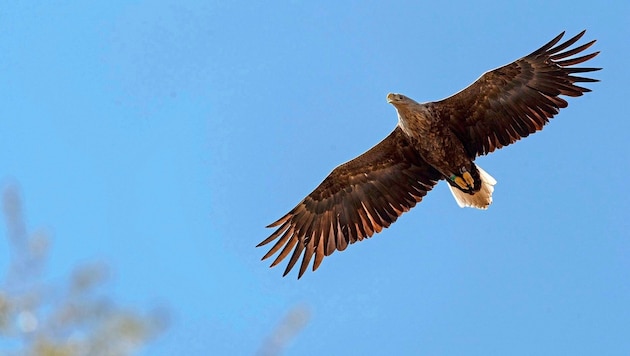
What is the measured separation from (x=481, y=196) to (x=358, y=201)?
6.27 feet

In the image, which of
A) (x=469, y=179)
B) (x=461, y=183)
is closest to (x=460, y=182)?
(x=461, y=183)

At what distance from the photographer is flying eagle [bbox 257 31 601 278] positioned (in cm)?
1265

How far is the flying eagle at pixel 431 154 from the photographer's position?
12.6 meters

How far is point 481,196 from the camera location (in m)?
13.2

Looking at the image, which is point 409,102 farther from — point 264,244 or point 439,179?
point 264,244

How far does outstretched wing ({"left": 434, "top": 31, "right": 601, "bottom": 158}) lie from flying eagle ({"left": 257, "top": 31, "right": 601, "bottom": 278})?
0.05 ft

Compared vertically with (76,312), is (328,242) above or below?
above

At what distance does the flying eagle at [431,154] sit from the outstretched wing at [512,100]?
0.05 ft

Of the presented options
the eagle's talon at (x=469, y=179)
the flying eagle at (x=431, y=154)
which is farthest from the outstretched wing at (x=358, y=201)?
the eagle's talon at (x=469, y=179)

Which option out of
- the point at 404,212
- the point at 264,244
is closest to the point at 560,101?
the point at 404,212

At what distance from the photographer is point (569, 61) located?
488 inches

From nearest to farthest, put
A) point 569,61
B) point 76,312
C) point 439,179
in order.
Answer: point 76,312 → point 569,61 → point 439,179

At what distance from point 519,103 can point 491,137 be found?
2.14 feet

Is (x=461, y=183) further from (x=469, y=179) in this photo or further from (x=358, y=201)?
(x=358, y=201)
